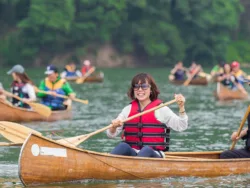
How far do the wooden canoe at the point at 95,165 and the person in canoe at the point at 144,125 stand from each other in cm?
24

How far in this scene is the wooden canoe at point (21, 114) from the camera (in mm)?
19494

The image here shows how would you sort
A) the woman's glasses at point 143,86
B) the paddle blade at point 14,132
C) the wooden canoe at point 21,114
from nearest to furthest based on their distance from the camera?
the woman's glasses at point 143,86, the paddle blade at point 14,132, the wooden canoe at point 21,114

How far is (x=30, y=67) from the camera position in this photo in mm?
66000

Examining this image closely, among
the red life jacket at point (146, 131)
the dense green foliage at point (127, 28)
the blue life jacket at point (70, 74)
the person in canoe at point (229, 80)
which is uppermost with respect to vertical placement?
the dense green foliage at point (127, 28)

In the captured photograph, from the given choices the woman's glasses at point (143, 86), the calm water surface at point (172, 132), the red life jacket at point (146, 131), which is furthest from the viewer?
the calm water surface at point (172, 132)

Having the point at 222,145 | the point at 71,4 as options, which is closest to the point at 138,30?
the point at 71,4

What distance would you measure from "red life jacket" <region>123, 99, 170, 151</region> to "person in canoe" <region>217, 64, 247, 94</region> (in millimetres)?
16425

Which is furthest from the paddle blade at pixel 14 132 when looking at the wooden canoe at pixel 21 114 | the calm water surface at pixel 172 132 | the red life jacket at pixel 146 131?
the wooden canoe at pixel 21 114

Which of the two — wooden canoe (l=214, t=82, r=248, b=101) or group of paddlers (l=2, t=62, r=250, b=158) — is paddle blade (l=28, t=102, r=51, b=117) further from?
wooden canoe (l=214, t=82, r=248, b=101)

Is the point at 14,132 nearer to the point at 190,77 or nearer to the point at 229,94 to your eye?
the point at 229,94

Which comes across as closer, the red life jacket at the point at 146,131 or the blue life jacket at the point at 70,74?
the red life jacket at the point at 146,131

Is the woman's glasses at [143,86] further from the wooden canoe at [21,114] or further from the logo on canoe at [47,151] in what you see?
the wooden canoe at [21,114]

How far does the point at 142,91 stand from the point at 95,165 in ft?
3.87

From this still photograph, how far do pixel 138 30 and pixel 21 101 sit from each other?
170 ft
